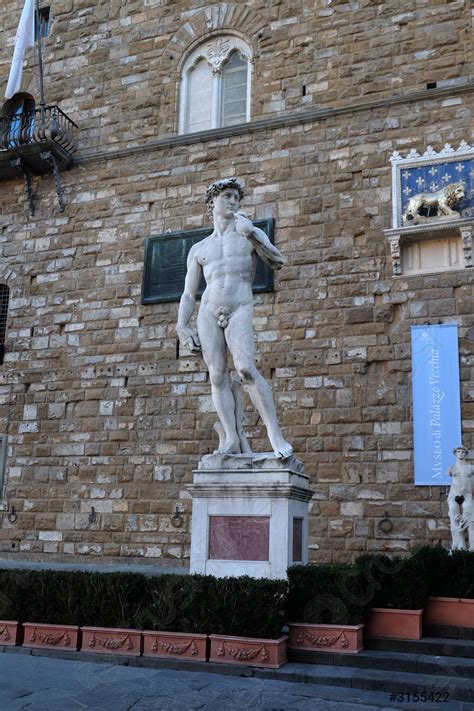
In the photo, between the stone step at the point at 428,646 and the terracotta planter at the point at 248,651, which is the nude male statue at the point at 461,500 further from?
the terracotta planter at the point at 248,651

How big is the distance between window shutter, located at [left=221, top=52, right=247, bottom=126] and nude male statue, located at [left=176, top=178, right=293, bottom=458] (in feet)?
18.3

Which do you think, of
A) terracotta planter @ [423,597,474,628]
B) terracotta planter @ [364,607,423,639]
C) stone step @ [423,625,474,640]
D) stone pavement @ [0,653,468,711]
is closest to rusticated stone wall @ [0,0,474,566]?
terracotta planter @ [423,597,474,628]

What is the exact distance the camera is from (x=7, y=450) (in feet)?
41.8

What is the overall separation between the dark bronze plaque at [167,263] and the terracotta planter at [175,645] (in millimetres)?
7030

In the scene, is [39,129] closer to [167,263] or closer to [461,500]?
[167,263]

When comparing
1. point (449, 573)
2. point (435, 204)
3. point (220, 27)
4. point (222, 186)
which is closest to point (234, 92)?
point (220, 27)

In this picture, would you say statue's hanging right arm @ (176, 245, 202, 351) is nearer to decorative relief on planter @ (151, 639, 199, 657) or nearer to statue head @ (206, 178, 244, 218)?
statue head @ (206, 178, 244, 218)

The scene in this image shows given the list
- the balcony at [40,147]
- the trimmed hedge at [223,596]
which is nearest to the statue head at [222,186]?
the trimmed hedge at [223,596]

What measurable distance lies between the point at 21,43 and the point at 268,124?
4904mm

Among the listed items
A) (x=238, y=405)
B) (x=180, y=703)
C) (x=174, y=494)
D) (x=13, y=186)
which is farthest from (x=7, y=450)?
(x=180, y=703)

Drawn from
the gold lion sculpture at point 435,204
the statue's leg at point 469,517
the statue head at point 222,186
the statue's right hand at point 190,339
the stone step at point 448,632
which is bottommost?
the stone step at point 448,632

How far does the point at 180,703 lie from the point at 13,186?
11601 mm

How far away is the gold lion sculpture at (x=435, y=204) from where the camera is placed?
35.0ft

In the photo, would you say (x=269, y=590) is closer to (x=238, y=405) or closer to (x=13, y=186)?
(x=238, y=405)
